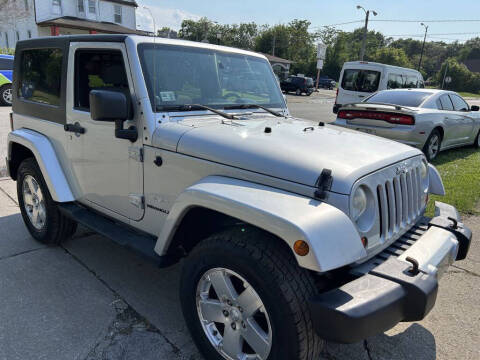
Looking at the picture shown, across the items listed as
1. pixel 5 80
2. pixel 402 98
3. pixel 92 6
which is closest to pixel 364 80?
pixel 402 98

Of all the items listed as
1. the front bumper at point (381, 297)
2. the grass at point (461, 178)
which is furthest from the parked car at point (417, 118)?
the front bumper at point (381, 297)

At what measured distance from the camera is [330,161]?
7.17ft

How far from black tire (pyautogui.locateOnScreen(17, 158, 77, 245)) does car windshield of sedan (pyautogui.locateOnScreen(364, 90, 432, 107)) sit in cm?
664

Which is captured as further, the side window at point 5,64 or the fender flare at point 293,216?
the side window at point 5,64

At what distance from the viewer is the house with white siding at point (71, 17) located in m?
28.4

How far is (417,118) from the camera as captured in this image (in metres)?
7.29

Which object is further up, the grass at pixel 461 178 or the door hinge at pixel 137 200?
the door hinge at pixel 137 200

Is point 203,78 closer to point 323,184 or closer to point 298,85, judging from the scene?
point 323,184

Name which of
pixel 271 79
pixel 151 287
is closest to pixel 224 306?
pixel 151 287

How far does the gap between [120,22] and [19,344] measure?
3507 centimetres

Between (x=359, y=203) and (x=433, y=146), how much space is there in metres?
6.88

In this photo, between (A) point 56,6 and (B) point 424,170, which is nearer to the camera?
(B) point 424,170

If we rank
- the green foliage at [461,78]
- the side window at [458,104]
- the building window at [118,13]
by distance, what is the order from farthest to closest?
the green foliage at [461,78] → the building window at [118,13] → the side window at [458,104]

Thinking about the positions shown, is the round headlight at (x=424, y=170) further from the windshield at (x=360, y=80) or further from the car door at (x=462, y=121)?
the windshield at (x=360, y=80)
